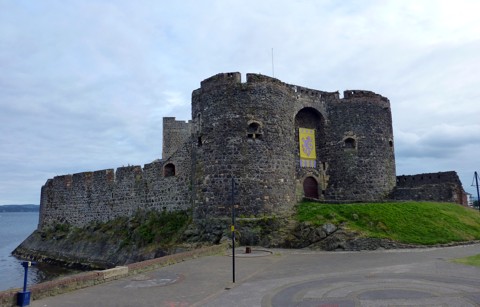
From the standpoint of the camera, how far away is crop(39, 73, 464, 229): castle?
880 inches

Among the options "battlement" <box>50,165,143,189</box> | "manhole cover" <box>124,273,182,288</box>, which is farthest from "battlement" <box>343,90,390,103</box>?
"manhole cover" <box>124,273,182,288</box>

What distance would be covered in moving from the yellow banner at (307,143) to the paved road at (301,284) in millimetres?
12575

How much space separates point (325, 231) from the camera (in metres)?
19.8

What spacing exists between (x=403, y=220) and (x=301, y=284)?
11658 mm

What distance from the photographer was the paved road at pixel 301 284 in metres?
9.34

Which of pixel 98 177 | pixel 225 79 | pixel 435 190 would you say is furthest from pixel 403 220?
pixel 98 177

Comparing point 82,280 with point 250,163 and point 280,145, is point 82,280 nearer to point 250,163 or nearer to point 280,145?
point 250,163

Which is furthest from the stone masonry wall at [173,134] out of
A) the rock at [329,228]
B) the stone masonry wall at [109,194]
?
the rock at [329,228]

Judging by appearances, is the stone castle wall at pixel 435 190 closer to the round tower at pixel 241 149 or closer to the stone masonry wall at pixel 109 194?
the round tower at pixel 241 149

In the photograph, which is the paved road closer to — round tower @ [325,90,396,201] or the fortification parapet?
round tower @ [325,90,396,201]

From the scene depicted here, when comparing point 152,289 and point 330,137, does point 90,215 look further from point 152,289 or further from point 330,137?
point 152,289

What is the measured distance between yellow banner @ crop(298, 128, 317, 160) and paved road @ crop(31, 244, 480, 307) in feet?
41.3

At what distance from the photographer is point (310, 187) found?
28.1 meters

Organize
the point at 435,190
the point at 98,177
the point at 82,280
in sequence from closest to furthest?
1. the point at 82,280
2. the point at 435,190
3. the point at 98,177
